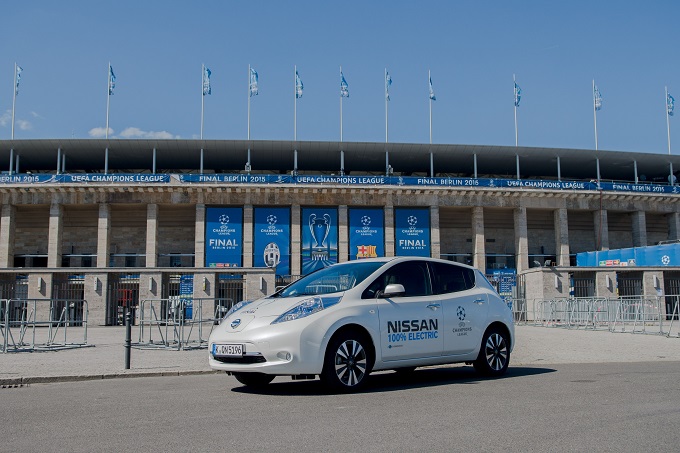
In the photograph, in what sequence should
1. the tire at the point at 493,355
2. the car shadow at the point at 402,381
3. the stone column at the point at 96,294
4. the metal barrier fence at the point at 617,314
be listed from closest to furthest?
the car shadow at the point at 402,381 < the tire at the point at 493,355 < the metal barrier fence at the point at 617,314 < the stone column at the point at 96,294

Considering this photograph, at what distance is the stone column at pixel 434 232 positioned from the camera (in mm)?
50669

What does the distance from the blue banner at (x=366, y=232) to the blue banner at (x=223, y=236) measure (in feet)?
27.1

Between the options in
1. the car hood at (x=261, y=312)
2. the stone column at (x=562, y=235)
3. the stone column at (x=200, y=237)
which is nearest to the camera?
the car hood at (x=261, y=312)

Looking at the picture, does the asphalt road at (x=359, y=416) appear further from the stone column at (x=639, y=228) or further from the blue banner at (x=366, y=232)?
the stone column at (x=639, y=228)

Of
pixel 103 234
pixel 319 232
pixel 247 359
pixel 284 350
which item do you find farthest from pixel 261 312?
pixel 103 234

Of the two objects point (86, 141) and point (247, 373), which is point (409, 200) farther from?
point (247, 373)

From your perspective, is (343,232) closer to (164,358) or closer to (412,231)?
(412,231)

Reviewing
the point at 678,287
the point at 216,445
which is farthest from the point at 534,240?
the point at 216,445

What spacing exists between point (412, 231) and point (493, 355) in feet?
133

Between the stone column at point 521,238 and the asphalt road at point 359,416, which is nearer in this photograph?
the asphalt road at point 359,416

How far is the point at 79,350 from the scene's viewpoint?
55.8ft

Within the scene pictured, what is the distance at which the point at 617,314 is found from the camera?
25.2 meters

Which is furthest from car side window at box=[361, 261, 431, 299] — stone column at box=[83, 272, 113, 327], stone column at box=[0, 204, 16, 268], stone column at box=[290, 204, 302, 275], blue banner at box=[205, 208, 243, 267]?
stone column at box=[0, 204, 16, 268]

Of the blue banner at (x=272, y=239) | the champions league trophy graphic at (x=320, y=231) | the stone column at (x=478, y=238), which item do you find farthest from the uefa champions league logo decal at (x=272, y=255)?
the stone column at (x=478, y=238)
